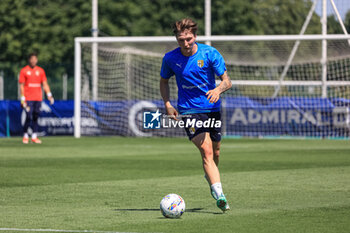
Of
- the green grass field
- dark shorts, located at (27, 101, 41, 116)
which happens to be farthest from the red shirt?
the green grass field

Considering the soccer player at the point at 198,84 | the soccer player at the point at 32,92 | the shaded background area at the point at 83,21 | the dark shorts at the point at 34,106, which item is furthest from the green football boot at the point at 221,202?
the shaded background area at the point at 83,21

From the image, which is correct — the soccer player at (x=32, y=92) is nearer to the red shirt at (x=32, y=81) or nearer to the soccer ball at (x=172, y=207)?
the red shirt at (x=32, y=81)

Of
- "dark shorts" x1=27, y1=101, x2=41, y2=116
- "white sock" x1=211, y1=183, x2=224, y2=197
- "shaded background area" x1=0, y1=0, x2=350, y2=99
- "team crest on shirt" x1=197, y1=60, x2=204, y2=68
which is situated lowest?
"white sock" x1=211, y1=183, x2=224, y2=197

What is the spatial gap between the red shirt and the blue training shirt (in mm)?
12870

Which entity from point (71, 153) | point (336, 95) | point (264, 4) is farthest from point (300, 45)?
point (264, 4)

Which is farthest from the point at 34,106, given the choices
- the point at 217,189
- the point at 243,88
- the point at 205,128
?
the point at 217,189

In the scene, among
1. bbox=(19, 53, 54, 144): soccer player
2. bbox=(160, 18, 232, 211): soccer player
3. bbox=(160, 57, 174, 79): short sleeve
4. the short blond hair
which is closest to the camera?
the short blond hair

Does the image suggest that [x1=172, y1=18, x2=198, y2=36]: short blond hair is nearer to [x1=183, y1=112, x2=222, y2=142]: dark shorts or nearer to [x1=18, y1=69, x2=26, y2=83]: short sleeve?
[x1=183, y1=112, x2=222, y2=142]: dark shorts

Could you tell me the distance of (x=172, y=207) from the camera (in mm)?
7820

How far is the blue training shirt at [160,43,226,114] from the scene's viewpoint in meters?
8.52

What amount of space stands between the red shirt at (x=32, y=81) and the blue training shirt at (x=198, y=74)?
12.9 meters

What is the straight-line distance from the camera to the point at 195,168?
1372 cm

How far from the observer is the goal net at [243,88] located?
76.4 ft

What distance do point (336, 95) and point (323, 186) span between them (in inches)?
507
